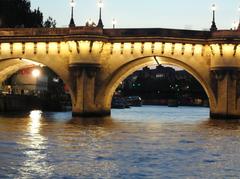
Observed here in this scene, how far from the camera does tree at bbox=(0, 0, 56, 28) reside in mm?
85062

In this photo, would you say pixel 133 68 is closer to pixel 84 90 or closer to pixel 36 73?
pixel 84 90

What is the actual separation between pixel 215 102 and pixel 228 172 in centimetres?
3334

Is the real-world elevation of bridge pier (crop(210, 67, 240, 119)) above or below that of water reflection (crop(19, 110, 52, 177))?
above

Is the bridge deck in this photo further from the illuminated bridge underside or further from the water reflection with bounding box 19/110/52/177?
the water reflection with bounding box 19/110/52/177

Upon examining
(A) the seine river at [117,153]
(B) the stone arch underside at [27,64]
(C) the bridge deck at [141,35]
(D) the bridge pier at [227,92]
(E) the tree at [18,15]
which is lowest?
(A) the seine river at [117,153]

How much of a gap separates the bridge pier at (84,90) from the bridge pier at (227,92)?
10527 mm

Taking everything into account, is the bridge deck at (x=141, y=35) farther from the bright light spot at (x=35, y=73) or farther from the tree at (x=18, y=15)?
the bright light spot at (x=35, y=73)

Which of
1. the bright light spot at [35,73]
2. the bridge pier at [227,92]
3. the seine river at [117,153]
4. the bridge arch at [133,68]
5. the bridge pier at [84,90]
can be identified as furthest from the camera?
the bright light spot at [35,73]

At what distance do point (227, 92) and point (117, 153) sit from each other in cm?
2933

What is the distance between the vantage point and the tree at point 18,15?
8506 cm

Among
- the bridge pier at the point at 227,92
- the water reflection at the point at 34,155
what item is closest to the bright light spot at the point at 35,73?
the bridge pier at the point at 227,92

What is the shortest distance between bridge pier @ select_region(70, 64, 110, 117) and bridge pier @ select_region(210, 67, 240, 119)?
10527mm

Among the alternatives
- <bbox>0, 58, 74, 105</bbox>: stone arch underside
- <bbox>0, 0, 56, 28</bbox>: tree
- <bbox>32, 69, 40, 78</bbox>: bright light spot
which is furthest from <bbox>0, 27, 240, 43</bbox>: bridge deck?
<bbox>32, 69, 40, 78</bbox>: bright light spot

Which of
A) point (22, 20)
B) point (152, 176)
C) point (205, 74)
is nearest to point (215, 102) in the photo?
point (205, 74)
